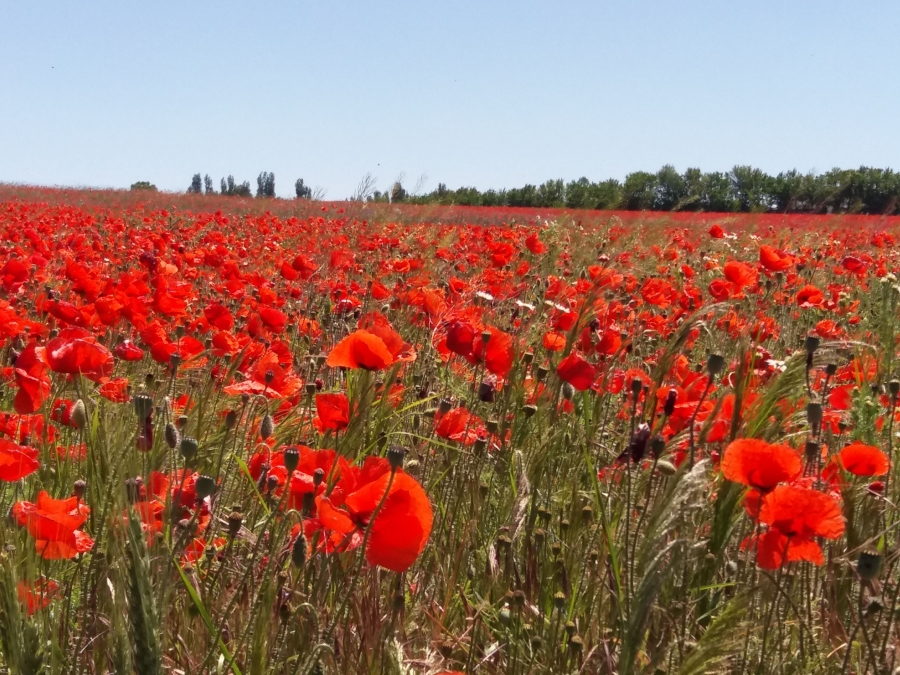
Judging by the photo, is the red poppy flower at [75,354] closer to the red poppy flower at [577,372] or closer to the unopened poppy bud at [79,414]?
the unopened poppy bud at [79,414]

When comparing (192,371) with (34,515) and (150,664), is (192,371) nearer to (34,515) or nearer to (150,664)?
(34,515)

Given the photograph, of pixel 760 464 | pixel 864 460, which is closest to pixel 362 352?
pixel 760 464

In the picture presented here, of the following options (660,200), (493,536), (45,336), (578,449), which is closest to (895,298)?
(578,449)

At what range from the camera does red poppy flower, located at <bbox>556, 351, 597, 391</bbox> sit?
6.35 ft

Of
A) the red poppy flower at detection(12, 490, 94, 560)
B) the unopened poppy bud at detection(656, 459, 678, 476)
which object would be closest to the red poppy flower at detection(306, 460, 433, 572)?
the red poppy flower at detection(12, 490, 94, 560)

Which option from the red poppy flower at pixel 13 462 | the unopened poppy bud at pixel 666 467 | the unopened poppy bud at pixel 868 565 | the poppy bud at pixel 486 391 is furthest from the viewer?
the poppy bud at pixel 486 391

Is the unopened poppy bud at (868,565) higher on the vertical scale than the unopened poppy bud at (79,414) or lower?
lower

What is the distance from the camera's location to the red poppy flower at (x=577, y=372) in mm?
1936

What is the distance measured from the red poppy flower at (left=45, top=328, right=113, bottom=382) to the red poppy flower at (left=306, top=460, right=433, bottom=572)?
0.79 metres

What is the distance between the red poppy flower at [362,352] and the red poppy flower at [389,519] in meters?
0.47

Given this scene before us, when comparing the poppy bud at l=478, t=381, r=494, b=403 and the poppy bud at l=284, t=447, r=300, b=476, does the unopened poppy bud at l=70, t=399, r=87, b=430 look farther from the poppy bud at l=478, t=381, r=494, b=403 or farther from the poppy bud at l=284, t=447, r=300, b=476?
the poppy bud at l=478, t=381, r=494, b=403

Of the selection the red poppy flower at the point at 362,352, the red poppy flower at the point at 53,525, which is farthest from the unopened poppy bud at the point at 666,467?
the red poppy flower at the point at 53,525

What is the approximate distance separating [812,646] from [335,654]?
87 cm

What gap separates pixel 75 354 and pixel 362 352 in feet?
1.97
